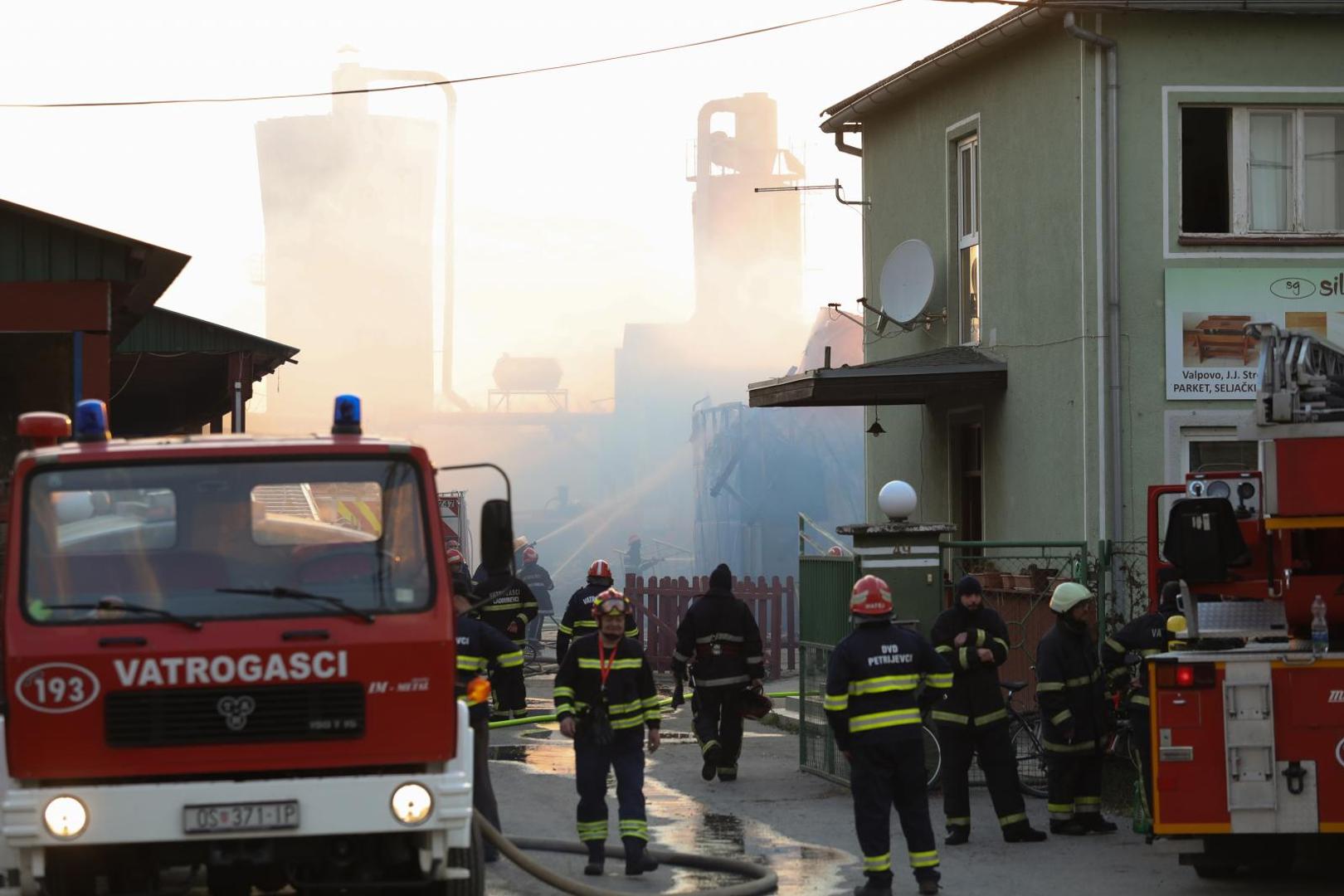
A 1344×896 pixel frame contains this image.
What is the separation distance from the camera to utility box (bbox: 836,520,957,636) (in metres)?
13.4

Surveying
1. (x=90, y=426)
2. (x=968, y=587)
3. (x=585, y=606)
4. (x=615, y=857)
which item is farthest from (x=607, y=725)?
(x=585, y=606)

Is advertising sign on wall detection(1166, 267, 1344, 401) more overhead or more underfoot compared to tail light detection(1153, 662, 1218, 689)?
more overhead

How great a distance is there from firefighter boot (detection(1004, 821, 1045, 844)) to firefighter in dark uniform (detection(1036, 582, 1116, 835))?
13.6 inches

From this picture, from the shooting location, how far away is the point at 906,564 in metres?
13.5

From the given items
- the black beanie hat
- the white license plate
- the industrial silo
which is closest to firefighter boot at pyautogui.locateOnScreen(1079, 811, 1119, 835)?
the black beanie hat

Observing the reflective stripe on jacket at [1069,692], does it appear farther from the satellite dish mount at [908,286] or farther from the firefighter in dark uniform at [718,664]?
the satellite dish mount at [908,286]

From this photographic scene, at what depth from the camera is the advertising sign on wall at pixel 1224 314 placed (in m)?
15.0

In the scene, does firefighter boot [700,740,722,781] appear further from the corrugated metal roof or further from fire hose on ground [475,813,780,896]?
the corrugated metal roof

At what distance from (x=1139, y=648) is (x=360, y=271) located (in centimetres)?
5934

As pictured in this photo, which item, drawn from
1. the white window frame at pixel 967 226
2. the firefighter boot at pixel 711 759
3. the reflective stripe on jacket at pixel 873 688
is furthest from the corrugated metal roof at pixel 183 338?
the reflective stripe on jacket at pixel 873 688

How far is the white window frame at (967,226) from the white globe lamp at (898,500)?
379 cm

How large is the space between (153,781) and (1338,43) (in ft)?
40.1

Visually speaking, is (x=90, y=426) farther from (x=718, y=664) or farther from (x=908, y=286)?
(x=908, y=286)

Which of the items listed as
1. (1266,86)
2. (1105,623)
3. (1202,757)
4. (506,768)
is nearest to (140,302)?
(506,768)
